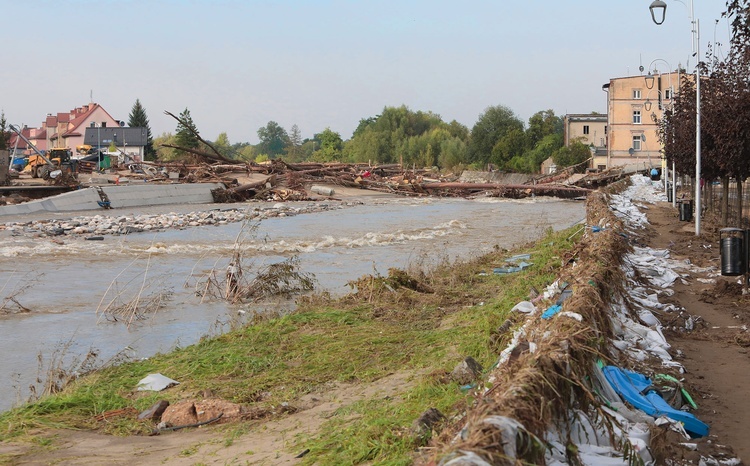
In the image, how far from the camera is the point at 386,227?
30.9 metres

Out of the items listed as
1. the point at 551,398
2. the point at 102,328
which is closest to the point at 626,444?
the point at 551,398

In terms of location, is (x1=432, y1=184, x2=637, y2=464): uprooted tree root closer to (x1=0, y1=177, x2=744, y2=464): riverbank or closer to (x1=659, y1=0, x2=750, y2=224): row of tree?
(x1=0, y1=177, x2=744, y2=464): riverbank

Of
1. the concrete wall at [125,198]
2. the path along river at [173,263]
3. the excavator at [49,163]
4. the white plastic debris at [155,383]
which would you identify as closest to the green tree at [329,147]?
the excavator at [49,163]

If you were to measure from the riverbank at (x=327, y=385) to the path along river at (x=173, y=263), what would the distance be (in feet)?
3.72

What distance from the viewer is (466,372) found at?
6855 mm

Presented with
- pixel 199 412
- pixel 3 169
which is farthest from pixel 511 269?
pixel 3 169

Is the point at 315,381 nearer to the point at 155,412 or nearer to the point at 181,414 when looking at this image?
the point at 181,414

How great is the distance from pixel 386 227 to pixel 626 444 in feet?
85.5

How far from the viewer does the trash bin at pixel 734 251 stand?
1195 centimetres

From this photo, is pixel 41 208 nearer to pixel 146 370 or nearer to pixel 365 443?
pixel 146 370

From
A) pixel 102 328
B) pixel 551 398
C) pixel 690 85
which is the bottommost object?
pixel 102 328

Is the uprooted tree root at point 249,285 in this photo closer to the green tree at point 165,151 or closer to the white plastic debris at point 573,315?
the white plastic debris at point 573,315

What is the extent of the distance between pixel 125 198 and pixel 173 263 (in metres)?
23.8

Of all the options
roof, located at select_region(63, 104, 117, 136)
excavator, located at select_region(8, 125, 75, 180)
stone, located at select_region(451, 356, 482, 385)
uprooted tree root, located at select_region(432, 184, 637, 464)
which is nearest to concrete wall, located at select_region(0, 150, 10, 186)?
excavator, located at select_region(8, 125, 75, 180)
